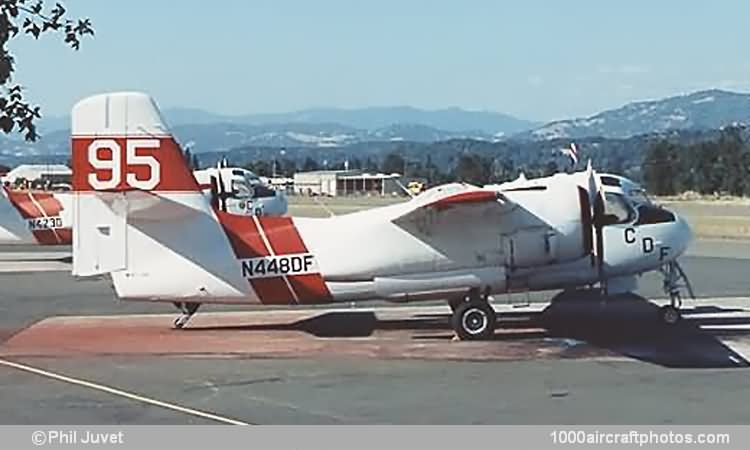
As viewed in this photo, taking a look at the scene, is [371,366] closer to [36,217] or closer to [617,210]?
[617,210]

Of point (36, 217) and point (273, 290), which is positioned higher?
point (36, 217)

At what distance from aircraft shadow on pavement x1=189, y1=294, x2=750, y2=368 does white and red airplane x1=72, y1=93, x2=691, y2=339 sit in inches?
36.8

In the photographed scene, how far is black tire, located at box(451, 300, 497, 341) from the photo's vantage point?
16891mm

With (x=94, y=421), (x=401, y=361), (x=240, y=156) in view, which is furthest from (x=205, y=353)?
(x=240, y=156)

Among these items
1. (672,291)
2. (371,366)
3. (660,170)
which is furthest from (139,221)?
(660,170)

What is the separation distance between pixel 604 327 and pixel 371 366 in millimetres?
4699

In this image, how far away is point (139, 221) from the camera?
→ 1689cm

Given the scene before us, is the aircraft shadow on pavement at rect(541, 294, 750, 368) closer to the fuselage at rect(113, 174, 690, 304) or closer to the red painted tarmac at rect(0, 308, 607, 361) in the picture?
the red painted tarmac at rect(0, 308, 607, 361)

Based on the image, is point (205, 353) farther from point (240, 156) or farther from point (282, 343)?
point (240, 156)

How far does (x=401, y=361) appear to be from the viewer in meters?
15.1

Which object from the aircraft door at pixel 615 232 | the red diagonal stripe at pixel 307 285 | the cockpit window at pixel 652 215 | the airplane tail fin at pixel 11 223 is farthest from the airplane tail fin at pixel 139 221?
the airplane tail fin at pixel 11 223

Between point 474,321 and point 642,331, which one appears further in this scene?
point 642,331

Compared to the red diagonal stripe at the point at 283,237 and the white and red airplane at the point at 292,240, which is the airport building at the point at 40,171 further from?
the red diagonal stripe at the point at 283,237

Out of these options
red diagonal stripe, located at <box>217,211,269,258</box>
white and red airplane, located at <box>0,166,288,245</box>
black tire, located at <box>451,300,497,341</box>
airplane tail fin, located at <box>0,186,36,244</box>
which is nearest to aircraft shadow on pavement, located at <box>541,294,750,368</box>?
black tire, located at <box>451,300,497,341</box>
